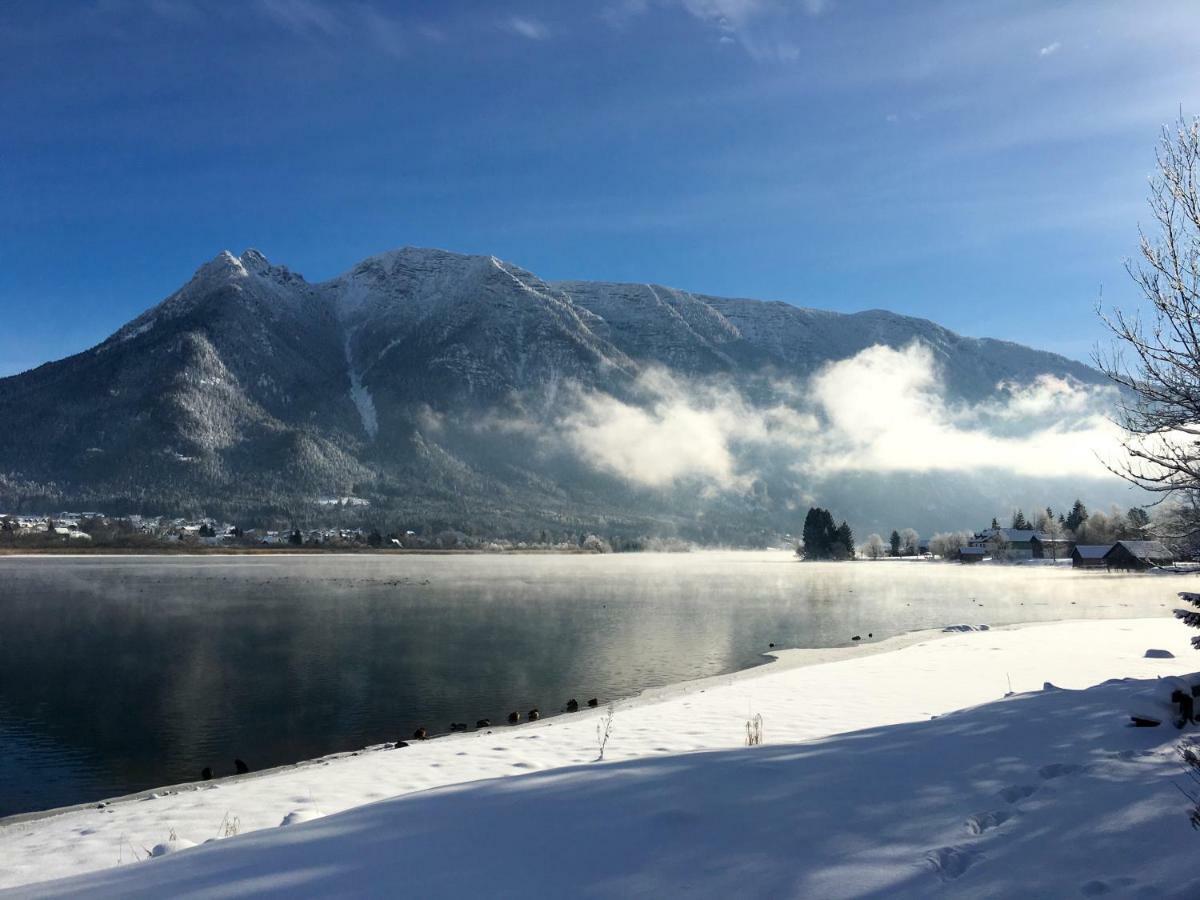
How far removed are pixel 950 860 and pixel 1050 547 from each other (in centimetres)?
17859

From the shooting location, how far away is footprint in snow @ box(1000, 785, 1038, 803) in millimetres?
7555

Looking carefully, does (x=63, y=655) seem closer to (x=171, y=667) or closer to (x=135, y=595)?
(x=171, y=667)

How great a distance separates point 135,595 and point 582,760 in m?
64.6

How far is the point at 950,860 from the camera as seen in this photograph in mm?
6070

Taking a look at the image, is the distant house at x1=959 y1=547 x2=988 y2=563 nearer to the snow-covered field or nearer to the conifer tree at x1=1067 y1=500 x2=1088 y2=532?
the conifer tree at x1=1067 y1=500 x2=1088 y2=532

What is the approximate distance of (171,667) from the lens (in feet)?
107

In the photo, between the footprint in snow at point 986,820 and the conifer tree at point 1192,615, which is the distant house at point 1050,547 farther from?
the footprint in snow at point 986,820

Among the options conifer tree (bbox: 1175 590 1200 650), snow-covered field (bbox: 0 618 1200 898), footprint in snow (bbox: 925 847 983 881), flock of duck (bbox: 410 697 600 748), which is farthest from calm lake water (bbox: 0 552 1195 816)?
conifer tree (bbox: 1175 590 1200 650)

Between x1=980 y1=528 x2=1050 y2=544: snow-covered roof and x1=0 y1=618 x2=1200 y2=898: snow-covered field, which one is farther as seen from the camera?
x1=980 y1=528 x2=1050 y2=544: snow-covered roof

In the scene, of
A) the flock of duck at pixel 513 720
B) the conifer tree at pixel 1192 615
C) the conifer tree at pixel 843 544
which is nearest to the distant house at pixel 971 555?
the conifer tree at pixel 843 544

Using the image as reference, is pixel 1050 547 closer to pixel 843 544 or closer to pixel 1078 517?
pixel 1078 517

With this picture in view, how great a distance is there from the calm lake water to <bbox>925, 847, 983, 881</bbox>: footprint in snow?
18009mm

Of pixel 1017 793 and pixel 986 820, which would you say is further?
pixel 1017 793

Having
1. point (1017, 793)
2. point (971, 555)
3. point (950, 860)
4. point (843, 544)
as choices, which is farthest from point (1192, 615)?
point (843, 544)
